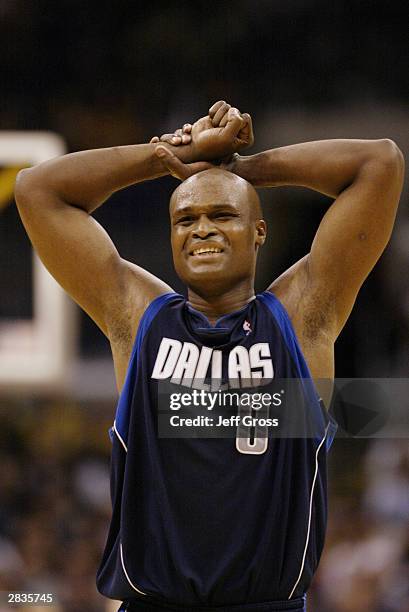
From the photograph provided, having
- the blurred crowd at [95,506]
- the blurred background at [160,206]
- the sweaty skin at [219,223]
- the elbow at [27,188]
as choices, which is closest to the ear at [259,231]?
the sweaty skin at [219,223]

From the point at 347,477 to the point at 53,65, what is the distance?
1.48 metres

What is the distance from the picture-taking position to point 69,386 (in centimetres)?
262

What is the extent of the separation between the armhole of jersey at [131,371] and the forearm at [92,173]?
0.21 metres

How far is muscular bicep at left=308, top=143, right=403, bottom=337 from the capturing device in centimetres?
150

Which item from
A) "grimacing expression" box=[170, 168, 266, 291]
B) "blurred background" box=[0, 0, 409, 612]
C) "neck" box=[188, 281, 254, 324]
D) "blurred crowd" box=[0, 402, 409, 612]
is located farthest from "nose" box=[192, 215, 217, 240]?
"blurred crowd" box=[0, 402, 409, 612]

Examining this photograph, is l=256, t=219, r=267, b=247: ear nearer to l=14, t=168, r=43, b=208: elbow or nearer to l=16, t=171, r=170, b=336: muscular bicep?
l=16, t=171, r=170, b=336: muscular bicep

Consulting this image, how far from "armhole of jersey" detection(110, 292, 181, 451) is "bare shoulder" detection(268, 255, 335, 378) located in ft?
0.67

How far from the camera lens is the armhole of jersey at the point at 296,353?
1458 mm

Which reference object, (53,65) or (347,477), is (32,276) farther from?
(347,477)

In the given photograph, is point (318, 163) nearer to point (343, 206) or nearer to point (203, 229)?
point (343, 206)

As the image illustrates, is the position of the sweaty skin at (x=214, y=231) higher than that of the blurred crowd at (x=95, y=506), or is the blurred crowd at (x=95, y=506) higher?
the sweaty skin at (x=214, y=231)

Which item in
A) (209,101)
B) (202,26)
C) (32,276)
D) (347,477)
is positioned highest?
(202,26)

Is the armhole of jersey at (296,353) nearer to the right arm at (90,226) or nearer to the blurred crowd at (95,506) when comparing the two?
the right arm at (90,226)

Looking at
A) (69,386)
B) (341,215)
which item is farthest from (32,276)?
(341,215)
